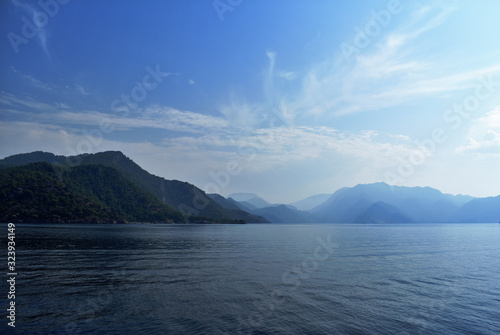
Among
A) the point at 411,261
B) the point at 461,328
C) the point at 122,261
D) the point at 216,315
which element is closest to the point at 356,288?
the point at 461,328

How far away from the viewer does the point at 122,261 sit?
4700cm

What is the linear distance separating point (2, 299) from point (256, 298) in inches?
937

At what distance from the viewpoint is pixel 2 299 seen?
2327cm

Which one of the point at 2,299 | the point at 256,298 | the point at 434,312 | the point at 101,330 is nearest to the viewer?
the point at 101,330

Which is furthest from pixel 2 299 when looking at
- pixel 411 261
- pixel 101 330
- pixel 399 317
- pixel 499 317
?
pixel 411 261

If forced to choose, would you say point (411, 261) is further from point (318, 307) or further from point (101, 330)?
point (101, 330)

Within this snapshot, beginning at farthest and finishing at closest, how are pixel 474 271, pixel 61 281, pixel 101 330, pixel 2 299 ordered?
pixel 474 271 → pixel 61 281 → pixel 2 299 → pixel 101 330

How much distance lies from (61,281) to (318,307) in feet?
99.3

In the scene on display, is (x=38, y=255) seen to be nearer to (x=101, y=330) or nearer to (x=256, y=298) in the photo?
(x=101, y=330)

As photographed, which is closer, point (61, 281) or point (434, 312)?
point (434, 312)

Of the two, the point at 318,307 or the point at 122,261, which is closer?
the point at 318,307

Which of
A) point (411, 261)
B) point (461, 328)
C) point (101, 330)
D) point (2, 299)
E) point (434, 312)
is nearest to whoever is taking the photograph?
point (101, 330)

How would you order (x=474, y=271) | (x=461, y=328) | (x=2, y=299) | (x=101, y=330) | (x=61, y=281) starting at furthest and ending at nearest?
(x=474, y=271)
(x=61, y=281)
(x=2, y=299)
(x=461, y=328)
(x=101, y=330)

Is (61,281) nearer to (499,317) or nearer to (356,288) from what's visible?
(356,288)
